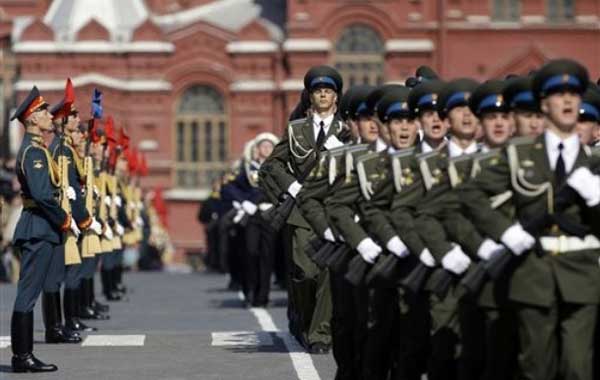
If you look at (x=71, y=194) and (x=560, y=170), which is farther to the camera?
(x=71, y=194)

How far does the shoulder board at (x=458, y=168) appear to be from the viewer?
1183cm

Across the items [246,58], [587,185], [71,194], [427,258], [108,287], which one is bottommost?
[108,287]

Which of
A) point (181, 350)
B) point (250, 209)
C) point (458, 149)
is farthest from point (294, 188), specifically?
point (250, 209)

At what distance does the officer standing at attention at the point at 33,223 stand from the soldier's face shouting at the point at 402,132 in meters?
3.77

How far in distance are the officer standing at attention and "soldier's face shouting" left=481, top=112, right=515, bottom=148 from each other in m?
5.10

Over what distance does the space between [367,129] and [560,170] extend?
3.36 meters

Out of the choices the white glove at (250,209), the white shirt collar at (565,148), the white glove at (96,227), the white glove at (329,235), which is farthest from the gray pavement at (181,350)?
the white shirt collar at (565,148)

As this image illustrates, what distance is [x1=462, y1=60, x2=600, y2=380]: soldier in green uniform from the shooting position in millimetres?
10977

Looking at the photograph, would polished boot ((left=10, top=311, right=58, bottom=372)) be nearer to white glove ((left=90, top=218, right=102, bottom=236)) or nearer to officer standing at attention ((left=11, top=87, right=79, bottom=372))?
officer standing at attention ((left=11, top=87, right=79, bottom=372))

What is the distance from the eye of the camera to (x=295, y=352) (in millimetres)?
17547

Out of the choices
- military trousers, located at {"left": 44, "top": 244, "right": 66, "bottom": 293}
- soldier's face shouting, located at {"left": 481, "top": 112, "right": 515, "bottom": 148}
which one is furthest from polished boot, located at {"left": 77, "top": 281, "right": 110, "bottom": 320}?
soldier's face shouting, located at {"left": 481, "top": 112, "right": 515, "bottom": 148}

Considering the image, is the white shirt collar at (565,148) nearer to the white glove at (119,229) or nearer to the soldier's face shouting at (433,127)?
the soldier's face shouting at (433,127)

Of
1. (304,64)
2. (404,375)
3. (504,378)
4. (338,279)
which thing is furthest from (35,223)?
(304,64)

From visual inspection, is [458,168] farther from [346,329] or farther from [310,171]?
[310,171]
